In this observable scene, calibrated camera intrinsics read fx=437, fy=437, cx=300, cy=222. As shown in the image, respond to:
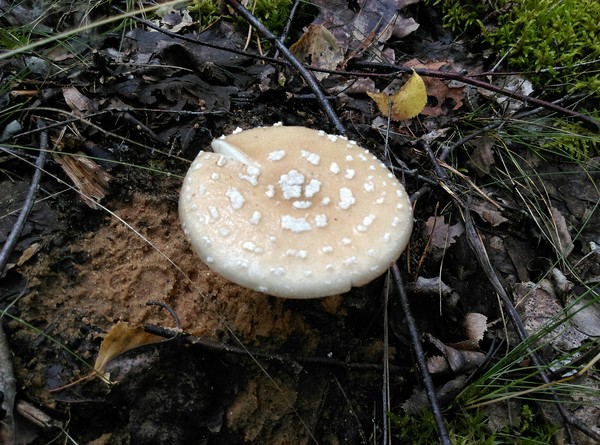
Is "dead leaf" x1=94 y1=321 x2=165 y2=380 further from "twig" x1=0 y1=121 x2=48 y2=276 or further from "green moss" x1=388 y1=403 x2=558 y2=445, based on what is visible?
"green moss" x1=388 y1=403 x2=558 y2=445

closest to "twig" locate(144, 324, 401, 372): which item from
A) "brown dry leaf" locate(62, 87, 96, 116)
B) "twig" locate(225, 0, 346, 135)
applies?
"twig" locate(225, 0, 346, 135)

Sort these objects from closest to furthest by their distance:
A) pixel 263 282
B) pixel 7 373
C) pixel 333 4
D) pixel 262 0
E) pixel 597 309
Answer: pixel 263 282 < pixel 7 373 < pixel 597 309 < pixel 262 0 < pixel 333 4

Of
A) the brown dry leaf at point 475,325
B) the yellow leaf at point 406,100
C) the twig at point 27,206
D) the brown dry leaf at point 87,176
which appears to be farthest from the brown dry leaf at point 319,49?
the brown dry leaf at point 475,325

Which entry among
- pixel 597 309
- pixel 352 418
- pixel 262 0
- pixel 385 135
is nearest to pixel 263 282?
pixel 352 418

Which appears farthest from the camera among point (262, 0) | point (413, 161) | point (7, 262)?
point (262, 0)

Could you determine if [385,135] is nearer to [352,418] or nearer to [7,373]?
[352,418]

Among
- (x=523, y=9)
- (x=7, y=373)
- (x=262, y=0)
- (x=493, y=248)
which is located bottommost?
(x=7, y=373)

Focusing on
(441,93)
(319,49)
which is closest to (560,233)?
(441,93)
